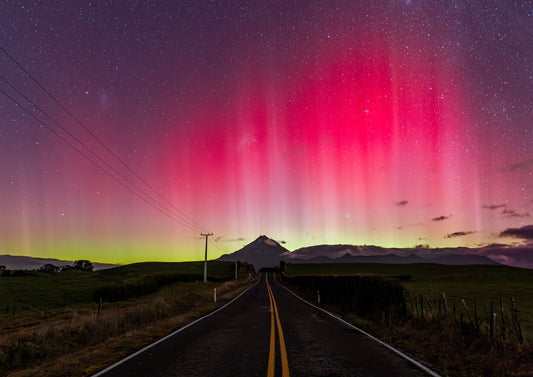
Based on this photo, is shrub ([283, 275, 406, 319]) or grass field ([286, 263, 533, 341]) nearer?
shrub ([283, 275, 406, 319])

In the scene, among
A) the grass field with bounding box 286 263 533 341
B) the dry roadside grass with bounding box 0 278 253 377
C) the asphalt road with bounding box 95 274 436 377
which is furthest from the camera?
the grass field with bounding box 286 263 533 341

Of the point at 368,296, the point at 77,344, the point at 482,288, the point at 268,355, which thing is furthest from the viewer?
the point at 482,288

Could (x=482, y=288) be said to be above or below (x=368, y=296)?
below

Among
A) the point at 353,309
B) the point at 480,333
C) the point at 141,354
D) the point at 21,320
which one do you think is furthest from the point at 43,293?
the point at 480,333

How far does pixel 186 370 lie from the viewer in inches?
318

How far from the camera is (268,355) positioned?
9516mm

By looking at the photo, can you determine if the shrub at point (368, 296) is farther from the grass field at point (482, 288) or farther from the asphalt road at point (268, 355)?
the asphalt road at point (268, 355)

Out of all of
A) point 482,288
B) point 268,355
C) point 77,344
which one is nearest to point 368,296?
point 268,355

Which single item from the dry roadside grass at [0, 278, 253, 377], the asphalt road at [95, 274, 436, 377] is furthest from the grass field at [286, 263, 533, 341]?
the dry roadside grass at [0, 278, 253, 377]

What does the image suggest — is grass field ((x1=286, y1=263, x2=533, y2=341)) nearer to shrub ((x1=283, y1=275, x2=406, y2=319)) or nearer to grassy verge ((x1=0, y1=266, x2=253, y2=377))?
shrub ((x1=283, y1=275, x2=406, y2=319))

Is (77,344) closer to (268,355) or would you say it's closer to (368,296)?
(268,355)

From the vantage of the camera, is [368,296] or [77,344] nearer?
[77,344]

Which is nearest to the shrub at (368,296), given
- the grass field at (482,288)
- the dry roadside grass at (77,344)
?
the grass field at (482,288)

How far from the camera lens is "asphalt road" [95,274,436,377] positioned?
26.3 ft
